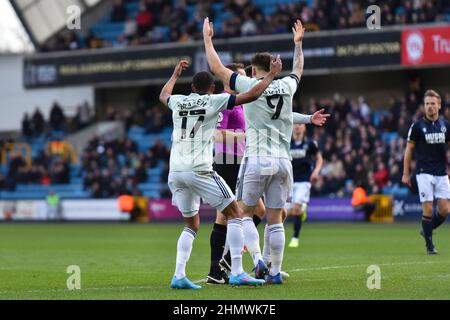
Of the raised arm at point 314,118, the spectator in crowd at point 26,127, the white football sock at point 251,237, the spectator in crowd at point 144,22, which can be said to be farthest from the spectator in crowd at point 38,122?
the white football sock at point 251,237

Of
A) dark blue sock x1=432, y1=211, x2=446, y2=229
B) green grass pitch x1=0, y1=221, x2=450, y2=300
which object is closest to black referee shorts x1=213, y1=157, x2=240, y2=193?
green grass pitch x1=0, y1=221, x2=450, y2=300

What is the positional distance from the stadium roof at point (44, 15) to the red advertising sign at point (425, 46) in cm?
1762

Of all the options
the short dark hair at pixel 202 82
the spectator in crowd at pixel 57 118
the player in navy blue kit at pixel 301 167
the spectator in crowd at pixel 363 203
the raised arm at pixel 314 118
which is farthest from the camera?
the spectator in crowd at pixel 57 118

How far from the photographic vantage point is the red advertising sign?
1410 inches

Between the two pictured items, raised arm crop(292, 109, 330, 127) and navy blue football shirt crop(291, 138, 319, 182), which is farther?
navy blue football shirt crop(291, 138, 319, 182)

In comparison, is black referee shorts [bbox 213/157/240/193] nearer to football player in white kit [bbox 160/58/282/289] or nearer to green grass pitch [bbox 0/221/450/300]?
green grass pitch [bbox 0/221/450/300]

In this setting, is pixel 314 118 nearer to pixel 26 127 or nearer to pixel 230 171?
pixel 230 171

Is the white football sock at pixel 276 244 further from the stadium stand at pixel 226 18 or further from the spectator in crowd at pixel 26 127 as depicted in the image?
the spectator in crowd at pixel 26 127

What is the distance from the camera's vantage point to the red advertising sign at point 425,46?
3581 cm

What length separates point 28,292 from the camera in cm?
1170

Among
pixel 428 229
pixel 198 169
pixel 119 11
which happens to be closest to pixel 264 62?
pixel 198 169

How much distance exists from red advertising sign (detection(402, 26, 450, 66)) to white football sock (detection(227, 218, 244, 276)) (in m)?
25.5

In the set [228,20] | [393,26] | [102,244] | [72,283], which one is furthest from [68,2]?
[72,283]

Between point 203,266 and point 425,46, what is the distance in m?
22.7
